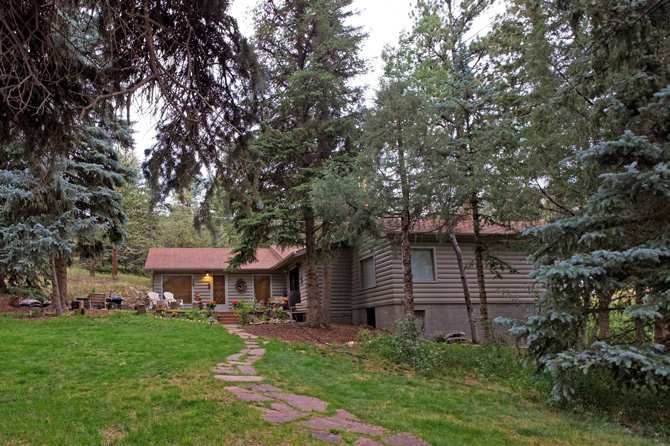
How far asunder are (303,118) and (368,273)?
5.52 metres

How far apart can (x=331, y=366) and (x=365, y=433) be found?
135 inches

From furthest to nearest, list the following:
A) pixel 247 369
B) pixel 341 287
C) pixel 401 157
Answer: pixel 341 287 < pixel 401 157 < pixel 247 369

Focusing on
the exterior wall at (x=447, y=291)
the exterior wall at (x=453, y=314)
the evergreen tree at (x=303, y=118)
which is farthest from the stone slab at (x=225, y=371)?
the exterior wall at (x=453, y=314)

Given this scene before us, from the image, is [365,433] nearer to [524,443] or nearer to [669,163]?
[524,443]

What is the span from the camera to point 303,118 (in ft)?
42.6

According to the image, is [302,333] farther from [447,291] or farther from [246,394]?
[246,394]

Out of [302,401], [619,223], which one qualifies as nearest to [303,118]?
[302,401]

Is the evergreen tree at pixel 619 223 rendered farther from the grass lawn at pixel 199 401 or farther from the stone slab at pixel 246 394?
the stone slab at pixel 246 394

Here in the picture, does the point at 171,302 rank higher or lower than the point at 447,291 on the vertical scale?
lower

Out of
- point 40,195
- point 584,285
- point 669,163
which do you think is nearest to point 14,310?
point 40,195

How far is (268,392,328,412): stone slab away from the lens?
15.3 feet

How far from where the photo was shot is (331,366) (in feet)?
23.9

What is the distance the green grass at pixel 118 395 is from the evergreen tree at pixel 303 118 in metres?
4.06

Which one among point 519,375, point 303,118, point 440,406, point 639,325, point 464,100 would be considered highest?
point 303,118
